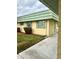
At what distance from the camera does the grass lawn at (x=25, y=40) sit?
2.80ft

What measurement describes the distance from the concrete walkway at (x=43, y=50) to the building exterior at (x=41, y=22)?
0.05 m

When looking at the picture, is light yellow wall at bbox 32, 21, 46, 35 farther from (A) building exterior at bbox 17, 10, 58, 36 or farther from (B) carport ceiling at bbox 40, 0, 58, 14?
(B) carport ceiling at bbox 40, 0, 58, 14

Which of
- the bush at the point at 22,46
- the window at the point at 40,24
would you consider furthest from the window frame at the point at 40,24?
the bush at the point at 22,46

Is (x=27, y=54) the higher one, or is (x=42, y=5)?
(x=42, y=5)

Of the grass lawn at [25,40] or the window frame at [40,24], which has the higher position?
the window frame at [40,24]

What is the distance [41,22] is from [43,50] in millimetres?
164

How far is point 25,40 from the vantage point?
0.89 meters

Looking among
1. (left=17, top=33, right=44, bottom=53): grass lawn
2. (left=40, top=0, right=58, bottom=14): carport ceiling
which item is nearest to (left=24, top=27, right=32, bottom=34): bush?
(left=17, top=33, right=44, bottom=53): grass lawn

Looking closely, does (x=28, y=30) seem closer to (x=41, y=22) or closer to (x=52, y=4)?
(x=41, y=22)

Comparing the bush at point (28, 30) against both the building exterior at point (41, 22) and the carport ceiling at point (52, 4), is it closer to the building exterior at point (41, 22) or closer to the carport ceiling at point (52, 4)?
the building exterior at point (41, 22)
